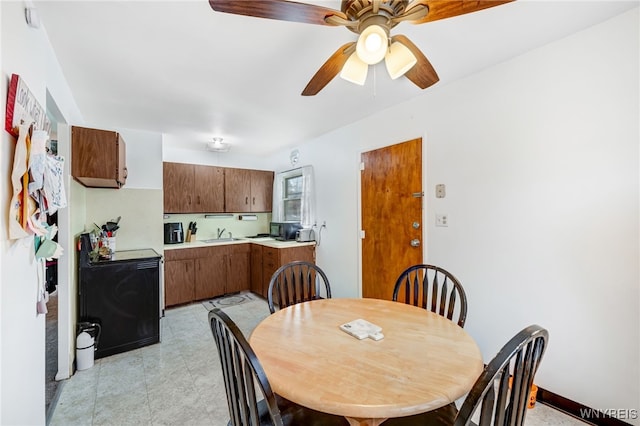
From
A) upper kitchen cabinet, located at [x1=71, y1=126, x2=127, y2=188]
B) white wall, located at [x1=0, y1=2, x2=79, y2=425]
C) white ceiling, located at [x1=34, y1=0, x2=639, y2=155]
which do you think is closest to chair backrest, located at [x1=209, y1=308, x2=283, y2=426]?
white wall, located at [x1=0, y1=2, x2=79, y2=425]

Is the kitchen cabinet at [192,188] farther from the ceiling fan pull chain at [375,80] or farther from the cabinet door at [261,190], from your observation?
the ceiling fan pull chain at [375,80]

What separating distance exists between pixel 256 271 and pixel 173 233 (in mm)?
1345

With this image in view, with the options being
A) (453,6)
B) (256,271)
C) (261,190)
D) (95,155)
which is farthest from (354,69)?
(261,190)

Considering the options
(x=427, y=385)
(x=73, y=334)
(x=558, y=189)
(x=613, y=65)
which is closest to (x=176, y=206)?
(x=73, y=334)

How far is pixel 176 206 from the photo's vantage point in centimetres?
406

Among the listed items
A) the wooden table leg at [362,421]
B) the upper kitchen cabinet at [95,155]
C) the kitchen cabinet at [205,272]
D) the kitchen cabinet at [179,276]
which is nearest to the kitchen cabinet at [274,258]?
the kitchen cabinet at [205,272]

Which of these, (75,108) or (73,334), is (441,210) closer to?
(73,334)

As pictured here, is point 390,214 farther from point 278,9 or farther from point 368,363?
point 278,9

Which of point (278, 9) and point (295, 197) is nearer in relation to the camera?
point (278, 9)

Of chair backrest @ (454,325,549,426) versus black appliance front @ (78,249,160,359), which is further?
black appliance front @ (78,249,160,359)

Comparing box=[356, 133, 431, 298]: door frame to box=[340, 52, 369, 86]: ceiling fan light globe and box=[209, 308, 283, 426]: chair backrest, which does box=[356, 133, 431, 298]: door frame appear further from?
box=[209, 308, 283, 426]: chair backrest

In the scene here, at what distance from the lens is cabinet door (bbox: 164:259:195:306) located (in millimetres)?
3629

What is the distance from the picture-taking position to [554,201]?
182 cm

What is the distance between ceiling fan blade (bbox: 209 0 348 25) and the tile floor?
86.0 inches
